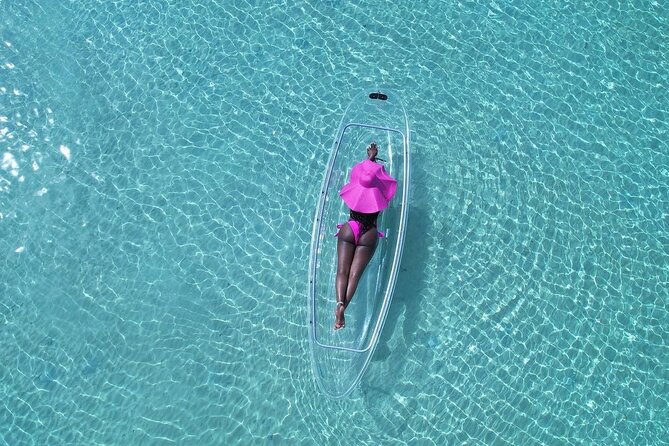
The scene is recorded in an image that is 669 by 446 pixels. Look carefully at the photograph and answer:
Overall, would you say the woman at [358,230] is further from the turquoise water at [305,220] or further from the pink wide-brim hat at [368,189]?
the turquoise water at [305,220]

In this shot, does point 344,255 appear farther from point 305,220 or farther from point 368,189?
point 305,220

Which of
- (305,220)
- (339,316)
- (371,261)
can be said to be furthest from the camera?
(305,220)

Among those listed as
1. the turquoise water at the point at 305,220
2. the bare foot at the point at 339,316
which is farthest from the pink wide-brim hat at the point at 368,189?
the bare foot at the point at 339,316

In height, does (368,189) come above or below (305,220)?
above

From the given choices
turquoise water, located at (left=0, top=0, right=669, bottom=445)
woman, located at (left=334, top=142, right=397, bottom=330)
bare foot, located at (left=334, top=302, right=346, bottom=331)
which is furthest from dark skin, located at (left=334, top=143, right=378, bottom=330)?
turquoise water, located at (left=0, top=0, right=669, bottom=445)

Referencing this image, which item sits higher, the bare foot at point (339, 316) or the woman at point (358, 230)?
the woman at point (358, 230)

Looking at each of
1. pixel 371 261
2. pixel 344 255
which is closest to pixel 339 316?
pixel 344 255
